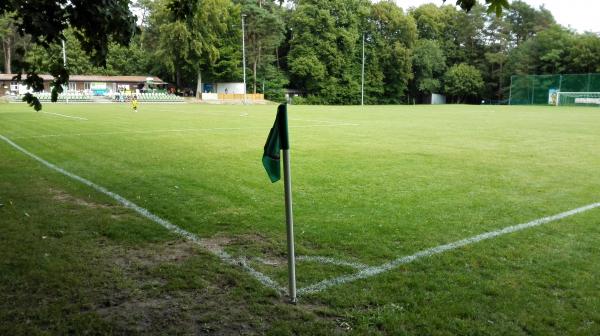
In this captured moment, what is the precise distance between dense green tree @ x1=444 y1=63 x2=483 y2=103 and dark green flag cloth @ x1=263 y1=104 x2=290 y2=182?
266ft

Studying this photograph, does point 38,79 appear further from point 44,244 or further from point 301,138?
point 301,138

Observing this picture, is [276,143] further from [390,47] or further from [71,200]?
[390,47]

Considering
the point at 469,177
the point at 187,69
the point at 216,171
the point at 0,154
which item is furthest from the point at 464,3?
the point at 187,69

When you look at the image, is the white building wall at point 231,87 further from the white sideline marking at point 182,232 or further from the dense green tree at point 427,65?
the white sideline marking at point 182,232

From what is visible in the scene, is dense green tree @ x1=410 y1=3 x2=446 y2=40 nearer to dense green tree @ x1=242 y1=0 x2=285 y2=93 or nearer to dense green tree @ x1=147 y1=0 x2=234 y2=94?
dense green tree @ x1=242 y1=0 x2=285 y2=93

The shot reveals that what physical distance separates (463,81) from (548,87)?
57.0 ft

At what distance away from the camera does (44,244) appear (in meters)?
5.30

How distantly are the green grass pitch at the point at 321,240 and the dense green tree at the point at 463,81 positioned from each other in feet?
236

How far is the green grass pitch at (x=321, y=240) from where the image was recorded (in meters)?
3.76

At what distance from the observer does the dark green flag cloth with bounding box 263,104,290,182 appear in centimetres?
383

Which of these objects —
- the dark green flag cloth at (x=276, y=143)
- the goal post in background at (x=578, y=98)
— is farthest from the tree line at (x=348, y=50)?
the dark green flag cloth at (x=276, y=143)

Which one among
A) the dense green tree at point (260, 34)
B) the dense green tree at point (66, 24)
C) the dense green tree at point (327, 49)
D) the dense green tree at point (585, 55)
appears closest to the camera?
the dense green tree at point (66, 24)

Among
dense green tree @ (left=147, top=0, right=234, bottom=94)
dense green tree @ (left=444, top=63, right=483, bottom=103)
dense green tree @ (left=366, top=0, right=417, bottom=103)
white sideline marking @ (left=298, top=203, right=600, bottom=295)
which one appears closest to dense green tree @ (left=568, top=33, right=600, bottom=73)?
dense green tree @ (left=444, top=63, right=483, bottom=103)

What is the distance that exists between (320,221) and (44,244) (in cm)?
331
